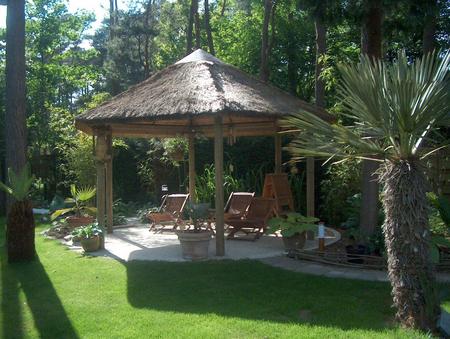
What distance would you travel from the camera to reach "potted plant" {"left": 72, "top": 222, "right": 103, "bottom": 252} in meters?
8.68

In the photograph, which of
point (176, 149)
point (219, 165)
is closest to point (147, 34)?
point (176, 149)

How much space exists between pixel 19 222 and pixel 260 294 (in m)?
4.46

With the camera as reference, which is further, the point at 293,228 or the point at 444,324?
the point at 293,228

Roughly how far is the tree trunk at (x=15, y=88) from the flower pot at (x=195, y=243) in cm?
346

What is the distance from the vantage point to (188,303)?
5652 millimetres

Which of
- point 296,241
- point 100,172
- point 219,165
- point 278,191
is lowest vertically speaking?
point 296,241

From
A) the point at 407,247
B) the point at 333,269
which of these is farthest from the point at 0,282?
the point at 407,247

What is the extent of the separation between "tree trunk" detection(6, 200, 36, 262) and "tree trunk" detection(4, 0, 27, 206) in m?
1.08

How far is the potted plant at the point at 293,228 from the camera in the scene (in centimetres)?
784

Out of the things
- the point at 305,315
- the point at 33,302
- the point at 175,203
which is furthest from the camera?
the point at 175,203

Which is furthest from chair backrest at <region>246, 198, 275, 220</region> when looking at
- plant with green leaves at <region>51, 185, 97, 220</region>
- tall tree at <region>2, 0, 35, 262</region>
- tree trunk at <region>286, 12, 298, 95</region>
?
tree trunk at <region>286, 12, 298, 95</region>

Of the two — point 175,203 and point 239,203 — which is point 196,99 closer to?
point 239,203

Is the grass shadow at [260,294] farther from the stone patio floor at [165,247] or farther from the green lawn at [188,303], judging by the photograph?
the stone patio floor at [165,247]

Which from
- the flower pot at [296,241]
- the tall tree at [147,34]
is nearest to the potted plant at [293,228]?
the flower pot at [296,241]
